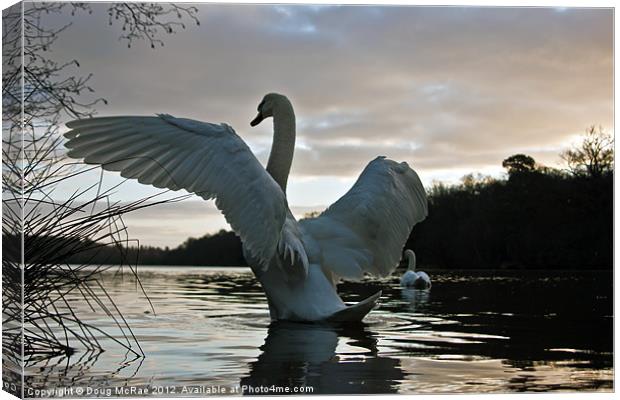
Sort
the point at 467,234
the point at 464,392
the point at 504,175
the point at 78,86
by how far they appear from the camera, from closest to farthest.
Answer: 1. the point at 464,392
2. the point at 78,86
3. the point at 504,175
4. the point at 467,234

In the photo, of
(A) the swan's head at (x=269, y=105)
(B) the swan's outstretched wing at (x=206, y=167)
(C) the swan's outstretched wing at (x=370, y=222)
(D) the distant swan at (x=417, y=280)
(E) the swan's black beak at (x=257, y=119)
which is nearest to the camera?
(B) the swan's outstretched wing at (x=206, y=167)

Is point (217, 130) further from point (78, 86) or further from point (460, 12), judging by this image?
point (460, 12)

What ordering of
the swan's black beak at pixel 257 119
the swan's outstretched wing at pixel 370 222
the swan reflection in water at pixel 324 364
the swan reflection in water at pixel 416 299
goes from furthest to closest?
the swan reflection in water at pixel 416 299 → the swan's black beak at pixel 257 119 → the swan's outstretched wing at pixel 370 222 → the swan reflection in water at pixel 324 364

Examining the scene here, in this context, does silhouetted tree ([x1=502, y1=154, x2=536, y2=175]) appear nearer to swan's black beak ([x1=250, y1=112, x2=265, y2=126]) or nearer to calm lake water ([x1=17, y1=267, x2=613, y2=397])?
calm lake water ([x1=17, y1=267, x2=613, y2=397])

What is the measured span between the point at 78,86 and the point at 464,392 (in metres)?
2.90

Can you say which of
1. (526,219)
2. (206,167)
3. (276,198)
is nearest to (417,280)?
(526,219)

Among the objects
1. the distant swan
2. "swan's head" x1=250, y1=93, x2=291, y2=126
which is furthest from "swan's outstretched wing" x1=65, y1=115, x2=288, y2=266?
the distant swan

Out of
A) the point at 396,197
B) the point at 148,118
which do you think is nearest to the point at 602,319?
the point at 396,197

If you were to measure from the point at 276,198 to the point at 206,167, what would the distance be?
1.74 feet

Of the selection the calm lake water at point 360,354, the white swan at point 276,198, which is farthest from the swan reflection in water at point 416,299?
the white swan at point 276,198

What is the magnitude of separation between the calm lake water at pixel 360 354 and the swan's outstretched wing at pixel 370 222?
513 millimetres

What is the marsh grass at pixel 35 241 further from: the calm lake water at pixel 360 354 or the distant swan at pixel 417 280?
the distant swan at pixel 417 280

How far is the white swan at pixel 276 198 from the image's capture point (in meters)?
6.94

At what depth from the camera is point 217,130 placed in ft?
23.6
